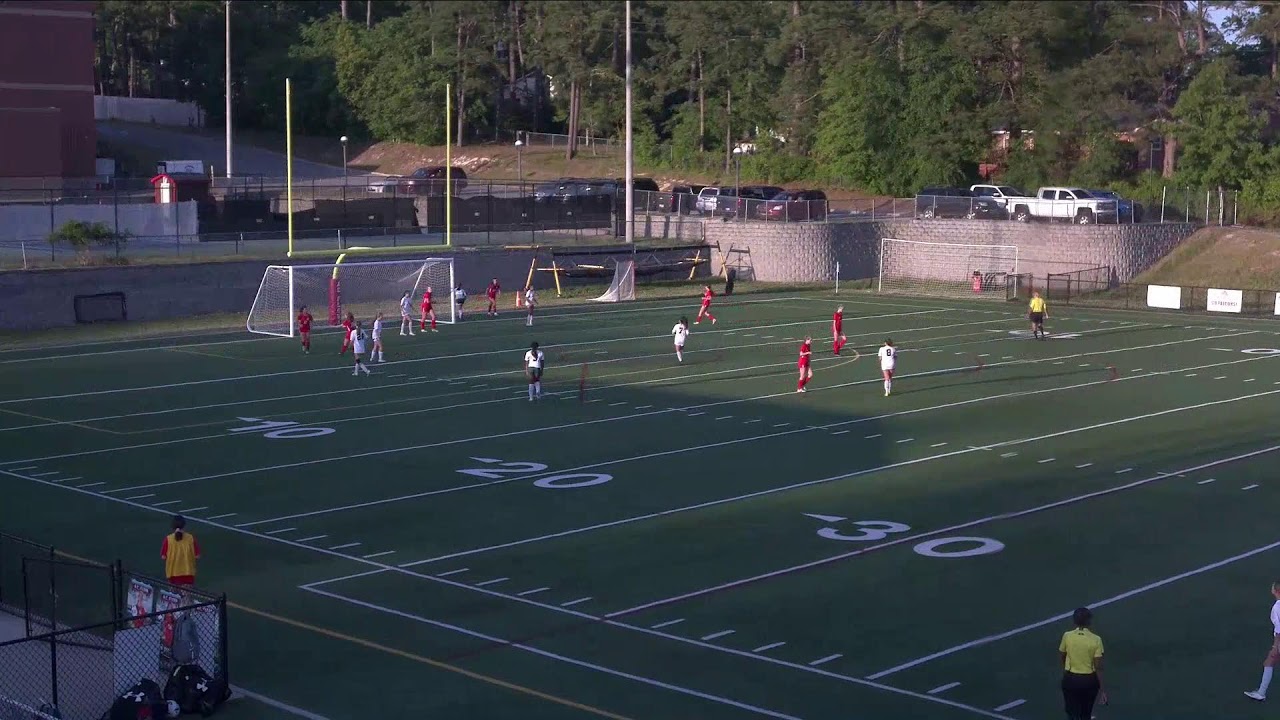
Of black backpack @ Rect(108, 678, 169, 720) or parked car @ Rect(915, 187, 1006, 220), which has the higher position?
parked car @ Rect(915, 187, 1006, 220)

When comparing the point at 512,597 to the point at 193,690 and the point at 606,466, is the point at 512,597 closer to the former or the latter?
the point at 193,690

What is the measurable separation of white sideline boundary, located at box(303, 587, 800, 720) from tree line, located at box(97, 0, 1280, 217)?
59652 millimetres

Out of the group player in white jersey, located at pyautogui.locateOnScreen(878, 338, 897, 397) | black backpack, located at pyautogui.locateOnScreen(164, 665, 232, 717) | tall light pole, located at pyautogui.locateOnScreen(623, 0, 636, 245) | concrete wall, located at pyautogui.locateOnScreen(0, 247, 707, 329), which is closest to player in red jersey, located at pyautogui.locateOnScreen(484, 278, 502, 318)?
concrete wall, located at pyautogui.locateOnScreen(0, 247, 707, 329)

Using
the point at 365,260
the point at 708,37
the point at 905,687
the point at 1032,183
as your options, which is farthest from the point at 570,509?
the point at 708,37

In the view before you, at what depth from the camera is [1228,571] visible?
62.8 feet

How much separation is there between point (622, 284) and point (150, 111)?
65093 mm

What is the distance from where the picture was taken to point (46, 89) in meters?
75.2

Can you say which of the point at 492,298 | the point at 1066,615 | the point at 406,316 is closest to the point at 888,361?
the point at 1066,615

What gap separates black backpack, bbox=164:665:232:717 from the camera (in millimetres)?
13672

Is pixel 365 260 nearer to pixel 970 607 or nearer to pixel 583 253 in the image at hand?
pixel 583 253

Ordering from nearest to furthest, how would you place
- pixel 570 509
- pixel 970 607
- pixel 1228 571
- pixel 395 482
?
1. pixel 970 607
2. pixel 1228 571
3. pixel 570 509
4. pixel 395 482

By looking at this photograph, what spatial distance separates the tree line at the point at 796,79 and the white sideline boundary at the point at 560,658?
59652 millimetres

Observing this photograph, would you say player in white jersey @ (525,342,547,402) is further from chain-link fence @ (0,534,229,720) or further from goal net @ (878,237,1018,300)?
goal net @ (878,237,1018,300)

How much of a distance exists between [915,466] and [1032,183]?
54.7 meters
